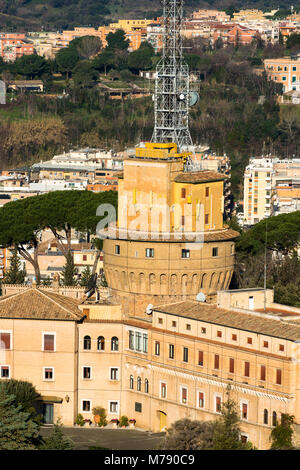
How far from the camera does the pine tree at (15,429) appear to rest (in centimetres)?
6038

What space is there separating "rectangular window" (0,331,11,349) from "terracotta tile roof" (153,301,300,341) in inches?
224

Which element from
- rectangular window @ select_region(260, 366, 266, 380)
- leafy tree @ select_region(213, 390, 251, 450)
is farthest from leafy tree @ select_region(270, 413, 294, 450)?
rectangular window @ select_region(260, 366, 266, 380)

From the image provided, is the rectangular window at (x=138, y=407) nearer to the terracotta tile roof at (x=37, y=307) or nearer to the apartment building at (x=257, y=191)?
the terracotta tile roof at (x=37, y=307)

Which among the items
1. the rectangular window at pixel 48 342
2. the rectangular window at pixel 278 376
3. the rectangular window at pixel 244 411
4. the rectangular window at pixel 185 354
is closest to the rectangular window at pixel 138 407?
the rectangular window at pixel 185 354

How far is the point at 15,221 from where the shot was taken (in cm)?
9162

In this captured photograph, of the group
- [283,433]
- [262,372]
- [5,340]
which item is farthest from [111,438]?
[283,433]

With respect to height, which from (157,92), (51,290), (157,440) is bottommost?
(157,440)

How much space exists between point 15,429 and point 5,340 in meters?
7.19

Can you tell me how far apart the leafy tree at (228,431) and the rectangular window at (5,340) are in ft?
34.5

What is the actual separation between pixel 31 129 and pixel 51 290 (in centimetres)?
9622

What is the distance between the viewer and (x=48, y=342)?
6775cm

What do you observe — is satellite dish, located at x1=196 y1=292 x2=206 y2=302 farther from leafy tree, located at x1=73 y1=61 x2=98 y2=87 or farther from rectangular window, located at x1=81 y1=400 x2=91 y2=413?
leafy tree, located at x1=73 y1=61 x2=98 y2=87
